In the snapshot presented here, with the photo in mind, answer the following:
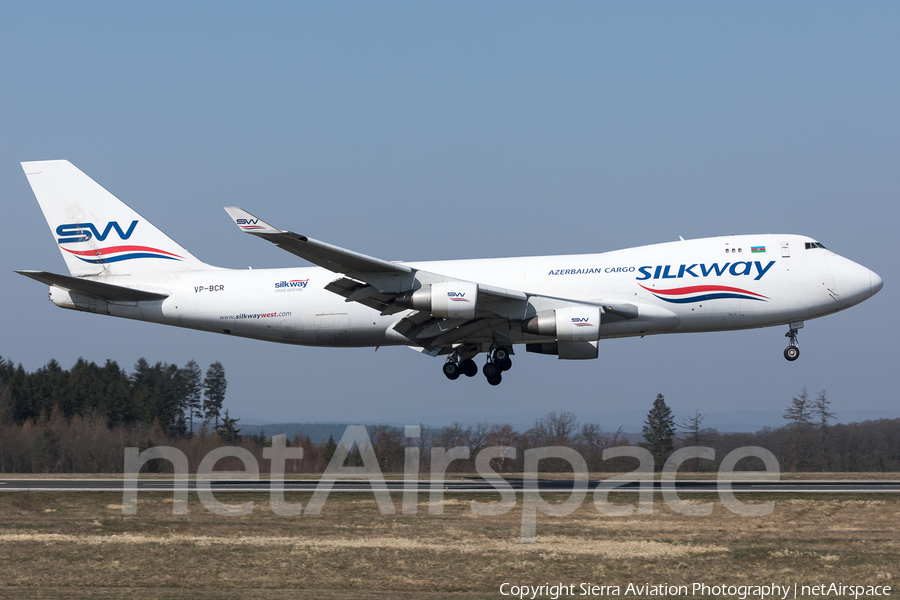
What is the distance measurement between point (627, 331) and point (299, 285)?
12.9 metres

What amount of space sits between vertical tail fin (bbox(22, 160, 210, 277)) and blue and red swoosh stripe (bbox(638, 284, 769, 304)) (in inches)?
754

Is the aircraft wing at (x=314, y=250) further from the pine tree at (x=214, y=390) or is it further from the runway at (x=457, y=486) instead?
the pine tree at (x=214, y=390)

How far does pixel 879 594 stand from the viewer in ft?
61.9

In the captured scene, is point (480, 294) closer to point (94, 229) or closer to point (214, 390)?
point (94, 229)

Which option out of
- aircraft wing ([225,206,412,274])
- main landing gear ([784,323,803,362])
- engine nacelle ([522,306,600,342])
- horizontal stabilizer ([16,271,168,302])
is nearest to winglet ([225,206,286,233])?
aircraft wing ([225,206,412,274])

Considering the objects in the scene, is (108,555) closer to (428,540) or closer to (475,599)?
(428,540)

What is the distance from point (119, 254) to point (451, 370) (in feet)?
49.0

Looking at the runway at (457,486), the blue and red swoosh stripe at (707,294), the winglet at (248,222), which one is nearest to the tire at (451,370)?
the runway at (457,486)

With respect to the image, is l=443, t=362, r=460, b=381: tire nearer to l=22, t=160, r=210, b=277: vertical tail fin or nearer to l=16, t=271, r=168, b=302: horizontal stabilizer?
l=22, t=160, r=210, b=277: vertical tail fin

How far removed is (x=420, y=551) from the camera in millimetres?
21766

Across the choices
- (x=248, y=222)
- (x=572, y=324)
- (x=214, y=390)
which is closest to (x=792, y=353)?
(x=572, y=324)

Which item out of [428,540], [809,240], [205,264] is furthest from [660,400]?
[428,540]

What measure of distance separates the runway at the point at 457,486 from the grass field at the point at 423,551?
3.10 m

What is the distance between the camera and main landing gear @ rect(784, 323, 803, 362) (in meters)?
31.4
